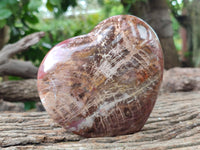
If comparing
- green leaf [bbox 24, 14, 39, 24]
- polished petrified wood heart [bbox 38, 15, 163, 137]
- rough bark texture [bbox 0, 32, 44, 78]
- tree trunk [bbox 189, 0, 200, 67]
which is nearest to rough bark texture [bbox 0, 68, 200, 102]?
rough bark texture [bbox 0, 32, 44, 78]

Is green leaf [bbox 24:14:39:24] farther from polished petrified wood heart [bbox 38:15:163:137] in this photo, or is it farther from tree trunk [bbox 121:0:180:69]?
polished petrified wood heart [bbox 38:15:163:137]

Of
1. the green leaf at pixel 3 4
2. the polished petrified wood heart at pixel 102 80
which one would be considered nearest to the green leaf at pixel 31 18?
the green leaf at pixel 3 4

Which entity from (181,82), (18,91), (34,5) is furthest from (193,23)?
(18,91)

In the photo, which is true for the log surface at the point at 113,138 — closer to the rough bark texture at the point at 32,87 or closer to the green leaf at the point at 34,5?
the rough bark texture at the point at 32,87

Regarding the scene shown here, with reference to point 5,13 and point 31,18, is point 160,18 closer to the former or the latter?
point 31,18

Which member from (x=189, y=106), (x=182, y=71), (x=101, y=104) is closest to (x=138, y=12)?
(x=182, y=71)
